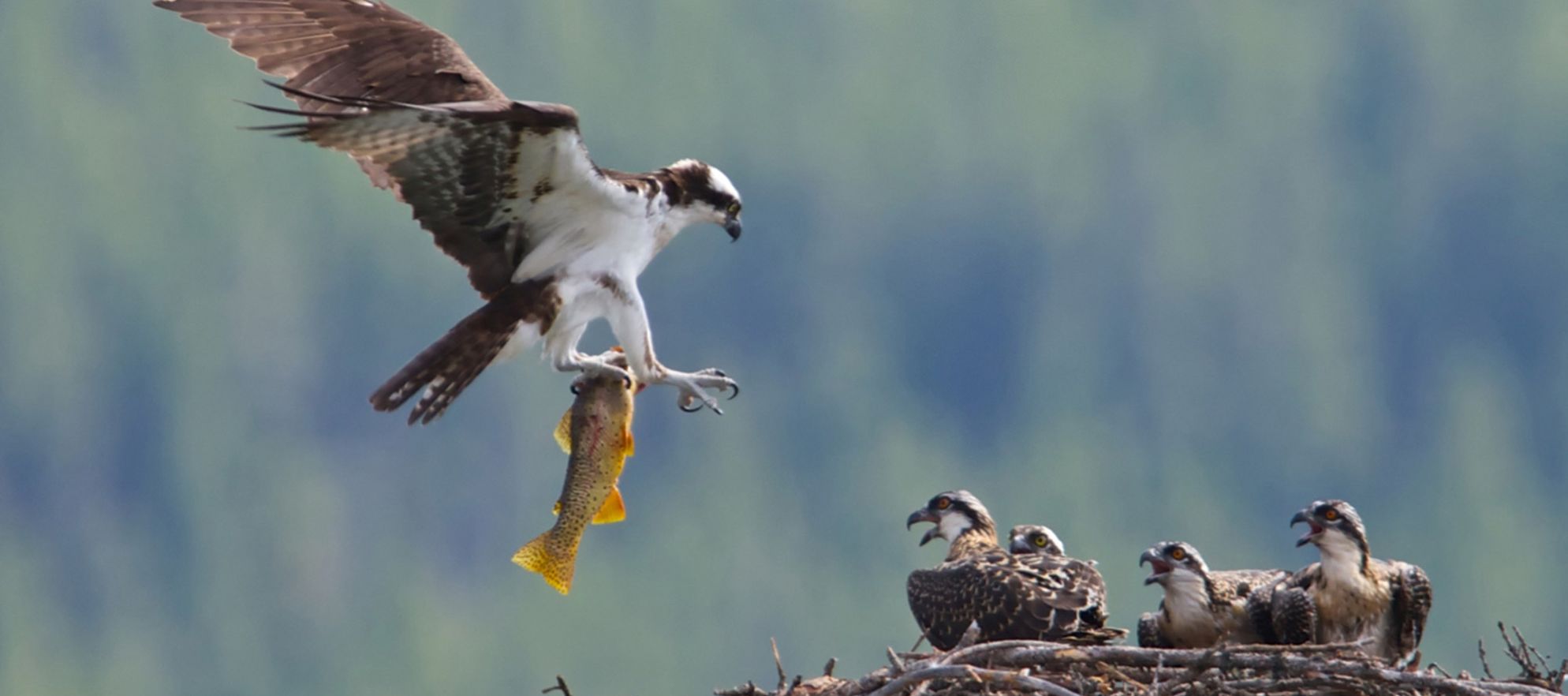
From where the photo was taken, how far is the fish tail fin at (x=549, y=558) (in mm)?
7180

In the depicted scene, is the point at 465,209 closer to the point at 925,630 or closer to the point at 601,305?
the point at 601,305

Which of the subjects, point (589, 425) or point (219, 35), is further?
point (219, 35)

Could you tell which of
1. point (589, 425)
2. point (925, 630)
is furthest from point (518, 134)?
point (925, 630)

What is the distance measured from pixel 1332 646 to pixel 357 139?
3590 millimetres

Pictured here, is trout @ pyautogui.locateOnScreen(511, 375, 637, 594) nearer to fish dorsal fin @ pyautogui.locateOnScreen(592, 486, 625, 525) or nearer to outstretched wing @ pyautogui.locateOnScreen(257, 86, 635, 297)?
fish dorsal fin @ pyautogui.locateOnScreen(592, 486, 625, 525)

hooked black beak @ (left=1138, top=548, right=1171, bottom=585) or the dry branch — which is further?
hooked black beak @ (left=1138, top=548, right=1171, bottom=585)

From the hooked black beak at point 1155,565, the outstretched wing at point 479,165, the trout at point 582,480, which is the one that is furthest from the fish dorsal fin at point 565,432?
the hooked black beak at point 1155,565

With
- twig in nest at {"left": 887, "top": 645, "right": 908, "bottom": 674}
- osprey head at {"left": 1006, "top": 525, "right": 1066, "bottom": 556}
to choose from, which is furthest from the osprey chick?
twig in nest at {"left": 887, "top": 645, "right": 908, "bottom": 674}

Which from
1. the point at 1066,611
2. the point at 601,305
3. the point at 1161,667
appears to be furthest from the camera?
the point at 601,305

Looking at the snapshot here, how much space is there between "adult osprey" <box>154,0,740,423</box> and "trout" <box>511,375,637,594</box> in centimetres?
21

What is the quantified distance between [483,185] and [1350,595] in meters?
3.41

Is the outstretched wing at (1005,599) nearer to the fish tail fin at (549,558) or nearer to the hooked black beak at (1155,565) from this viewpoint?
the hooked black beak at (1155,565)

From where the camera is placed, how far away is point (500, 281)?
25.2 ft

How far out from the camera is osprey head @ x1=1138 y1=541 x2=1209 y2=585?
6695 mm
